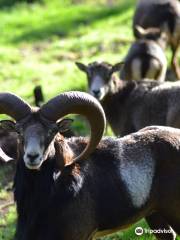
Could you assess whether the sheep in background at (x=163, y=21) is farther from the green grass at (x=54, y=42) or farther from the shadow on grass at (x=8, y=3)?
the shadow on grass at (x=8, y=3)

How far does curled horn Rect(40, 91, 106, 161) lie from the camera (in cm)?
736

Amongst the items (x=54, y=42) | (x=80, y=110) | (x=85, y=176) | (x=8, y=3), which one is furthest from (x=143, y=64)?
(x=8, y=3)

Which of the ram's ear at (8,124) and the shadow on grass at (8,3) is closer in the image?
the ram's ear at (8,124)

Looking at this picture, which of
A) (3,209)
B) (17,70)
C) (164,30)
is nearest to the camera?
(3,209)

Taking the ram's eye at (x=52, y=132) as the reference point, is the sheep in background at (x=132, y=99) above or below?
below

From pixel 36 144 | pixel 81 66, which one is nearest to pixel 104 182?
pixel 36 144

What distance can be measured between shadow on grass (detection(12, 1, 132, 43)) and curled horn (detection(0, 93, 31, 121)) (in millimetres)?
17046

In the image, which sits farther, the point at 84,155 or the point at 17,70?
the point at 17,70

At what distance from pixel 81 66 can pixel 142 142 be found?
572 cm

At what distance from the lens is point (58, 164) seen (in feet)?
24.5

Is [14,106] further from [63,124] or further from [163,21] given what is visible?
[163,21]

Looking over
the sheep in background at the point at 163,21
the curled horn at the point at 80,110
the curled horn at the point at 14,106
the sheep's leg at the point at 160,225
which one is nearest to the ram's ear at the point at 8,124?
the curled horn at the point at 14,106

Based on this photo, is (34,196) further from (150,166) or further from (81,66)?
(81,66)

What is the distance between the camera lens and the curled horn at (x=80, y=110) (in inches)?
290
